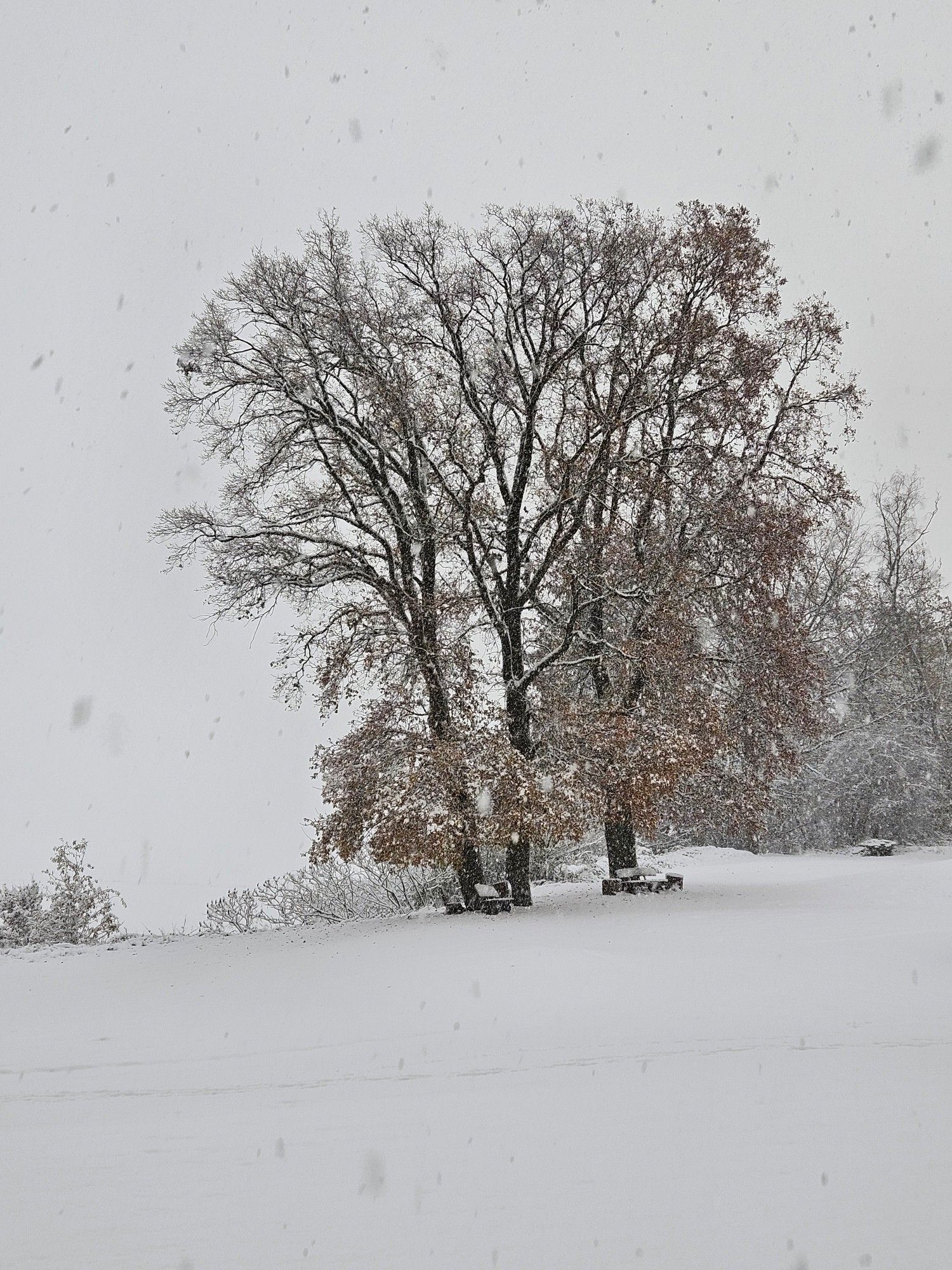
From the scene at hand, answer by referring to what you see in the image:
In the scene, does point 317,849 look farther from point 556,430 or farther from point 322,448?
point 556,430

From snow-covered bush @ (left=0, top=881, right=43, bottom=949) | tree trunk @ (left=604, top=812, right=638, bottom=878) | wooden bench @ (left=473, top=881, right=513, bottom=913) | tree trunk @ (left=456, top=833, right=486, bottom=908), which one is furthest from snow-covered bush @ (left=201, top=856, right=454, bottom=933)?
wooden bench @ (left=473, top=881, right=513, bottom=913)

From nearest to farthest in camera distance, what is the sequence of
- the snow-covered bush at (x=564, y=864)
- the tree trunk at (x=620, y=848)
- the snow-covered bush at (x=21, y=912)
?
1. the snow-covered bush at (x=21, y=912)
2. the tree trunk at (x=620, y=848)
3. the snow-covered bush at (x=564, y=864)

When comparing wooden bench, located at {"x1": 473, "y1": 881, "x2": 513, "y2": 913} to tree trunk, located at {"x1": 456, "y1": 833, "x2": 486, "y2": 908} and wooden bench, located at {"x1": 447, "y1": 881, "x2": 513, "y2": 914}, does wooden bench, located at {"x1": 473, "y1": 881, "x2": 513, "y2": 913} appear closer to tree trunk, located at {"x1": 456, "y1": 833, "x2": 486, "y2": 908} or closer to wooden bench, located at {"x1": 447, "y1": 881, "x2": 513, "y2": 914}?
wooden bench, located at {"x1": 447, "y1": 881, "x2": 513, "y2": 914}

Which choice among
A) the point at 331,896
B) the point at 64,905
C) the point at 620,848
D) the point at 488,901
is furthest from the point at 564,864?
the point at 64,905

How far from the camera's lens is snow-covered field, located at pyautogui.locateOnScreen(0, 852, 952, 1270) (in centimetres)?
433

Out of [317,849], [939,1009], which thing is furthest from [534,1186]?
[317,849]

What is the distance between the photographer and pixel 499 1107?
19.8 feet

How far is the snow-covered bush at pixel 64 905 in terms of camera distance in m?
16.5

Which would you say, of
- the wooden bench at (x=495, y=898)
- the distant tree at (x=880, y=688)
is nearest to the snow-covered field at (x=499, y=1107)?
the wooden bench at (x=495, y=898)

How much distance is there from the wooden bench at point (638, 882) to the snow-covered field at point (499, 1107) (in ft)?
15.5

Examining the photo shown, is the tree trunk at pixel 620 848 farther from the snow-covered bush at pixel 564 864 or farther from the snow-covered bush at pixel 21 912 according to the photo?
the snow-covered bush at pixel 21 912

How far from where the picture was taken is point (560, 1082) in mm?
6523

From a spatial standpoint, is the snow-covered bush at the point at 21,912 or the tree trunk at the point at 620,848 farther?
the tree trunk at the point at 620,848

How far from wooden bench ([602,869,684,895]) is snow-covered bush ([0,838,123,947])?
9.18 m
